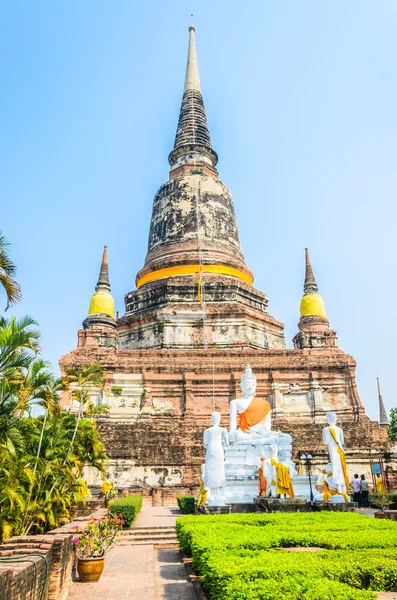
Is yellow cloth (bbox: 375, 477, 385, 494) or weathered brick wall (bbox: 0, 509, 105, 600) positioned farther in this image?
yellow cloth (bbox: 375, 477, 385, 494)

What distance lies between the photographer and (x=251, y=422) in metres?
15.3

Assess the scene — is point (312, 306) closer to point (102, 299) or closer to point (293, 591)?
point (102, 299)

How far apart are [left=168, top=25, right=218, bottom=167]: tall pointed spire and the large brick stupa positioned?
0.79 meters

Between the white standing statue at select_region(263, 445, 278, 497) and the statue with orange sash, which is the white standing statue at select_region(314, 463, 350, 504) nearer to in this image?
the statue with orange sash

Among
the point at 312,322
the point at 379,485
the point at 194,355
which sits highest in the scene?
the point at 312,322

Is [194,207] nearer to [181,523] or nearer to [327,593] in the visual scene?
[181,523]

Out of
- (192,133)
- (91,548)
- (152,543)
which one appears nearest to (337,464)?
(152,543)

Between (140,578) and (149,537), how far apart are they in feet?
13.7

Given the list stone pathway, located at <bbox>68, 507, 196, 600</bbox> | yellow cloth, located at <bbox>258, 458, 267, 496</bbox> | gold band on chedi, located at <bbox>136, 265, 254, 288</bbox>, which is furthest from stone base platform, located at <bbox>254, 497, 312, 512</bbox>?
gold band on chedi, located at <bbox>136, 265, 254, 288</bbox>

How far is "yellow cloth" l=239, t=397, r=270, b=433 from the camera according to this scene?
15273 millimetres

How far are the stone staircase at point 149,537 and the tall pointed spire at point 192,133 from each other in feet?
87.4

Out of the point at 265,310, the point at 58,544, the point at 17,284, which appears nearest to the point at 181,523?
the point at 58,544

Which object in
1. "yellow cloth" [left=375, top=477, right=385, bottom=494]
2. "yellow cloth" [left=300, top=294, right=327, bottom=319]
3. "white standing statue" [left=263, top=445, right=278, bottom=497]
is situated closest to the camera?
"white standing statue" [left=263, top=445, right=278, bottom=497]

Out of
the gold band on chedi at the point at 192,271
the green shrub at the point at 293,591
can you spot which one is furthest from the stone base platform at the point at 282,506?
the gold band on chedi at the point at 192,271
